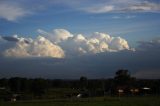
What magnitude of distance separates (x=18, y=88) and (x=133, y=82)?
5883 centimetres

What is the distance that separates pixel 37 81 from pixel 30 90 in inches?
322

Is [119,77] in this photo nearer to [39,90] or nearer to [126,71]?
[126,71]

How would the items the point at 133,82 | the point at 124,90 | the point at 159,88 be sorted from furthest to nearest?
the point at 133,82 → the point at 124,90 → the point at 159,88

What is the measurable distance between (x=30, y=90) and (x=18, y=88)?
65.1ft

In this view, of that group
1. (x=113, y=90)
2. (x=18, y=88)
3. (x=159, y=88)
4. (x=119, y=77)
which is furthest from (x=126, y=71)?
(x=18, y=88)

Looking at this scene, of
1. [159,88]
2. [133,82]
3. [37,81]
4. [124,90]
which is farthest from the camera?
[133,82]

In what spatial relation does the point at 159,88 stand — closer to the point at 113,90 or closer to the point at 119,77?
the point at 113,90

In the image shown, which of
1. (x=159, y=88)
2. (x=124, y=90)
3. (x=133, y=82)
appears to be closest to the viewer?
(x=159, y=88)

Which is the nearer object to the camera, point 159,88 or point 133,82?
point 159,88

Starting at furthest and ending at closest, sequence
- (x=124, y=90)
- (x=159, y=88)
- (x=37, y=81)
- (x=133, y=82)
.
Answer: (x=133, y=82), (x=37, y=81), (x=124, y=90), (x=159, y=88)

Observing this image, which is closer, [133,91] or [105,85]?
[133,91]

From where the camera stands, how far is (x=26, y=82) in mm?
187750

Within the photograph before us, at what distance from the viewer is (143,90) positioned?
154250mm

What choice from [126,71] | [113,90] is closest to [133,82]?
[126,71]
